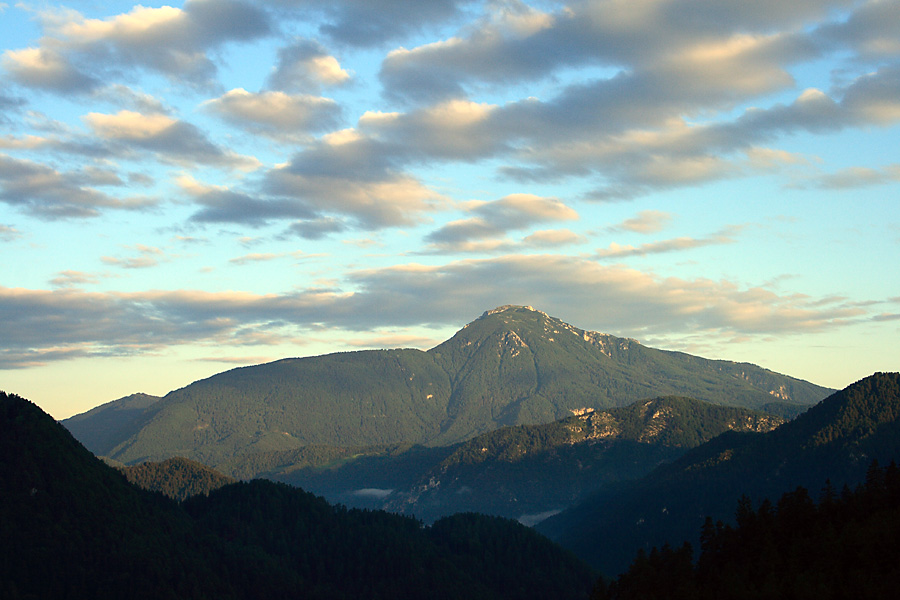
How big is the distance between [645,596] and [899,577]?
176 feet

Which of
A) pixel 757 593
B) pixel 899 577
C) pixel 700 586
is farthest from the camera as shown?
pixel 700 586

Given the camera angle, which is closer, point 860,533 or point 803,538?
point 860,533

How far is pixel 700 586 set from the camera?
19800 cm

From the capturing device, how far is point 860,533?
184 m

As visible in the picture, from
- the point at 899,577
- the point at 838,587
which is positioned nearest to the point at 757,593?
the point at 838,587

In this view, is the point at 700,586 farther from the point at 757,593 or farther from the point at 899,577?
the point at 899,577

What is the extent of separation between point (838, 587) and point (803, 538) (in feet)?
103

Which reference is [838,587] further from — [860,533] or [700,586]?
[700,586]

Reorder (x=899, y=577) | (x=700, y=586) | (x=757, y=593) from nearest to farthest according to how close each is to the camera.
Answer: (x=899, y=577) < (x=757, y=593) < (x=700, y=586)

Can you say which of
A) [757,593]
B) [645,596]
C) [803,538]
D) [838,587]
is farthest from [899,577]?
[645,596]

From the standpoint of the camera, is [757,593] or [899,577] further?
[757,593]

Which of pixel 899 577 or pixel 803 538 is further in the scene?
pixel 803 538

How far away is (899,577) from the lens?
160375mm

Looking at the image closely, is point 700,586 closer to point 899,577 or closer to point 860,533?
point 860,533
